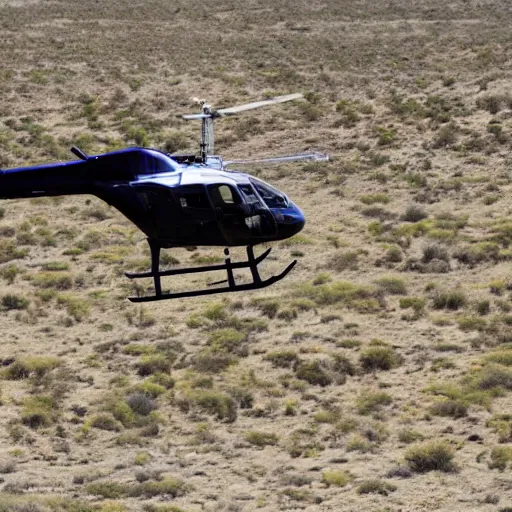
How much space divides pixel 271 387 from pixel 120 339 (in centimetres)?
519

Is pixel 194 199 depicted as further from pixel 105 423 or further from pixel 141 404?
pixel 141 404

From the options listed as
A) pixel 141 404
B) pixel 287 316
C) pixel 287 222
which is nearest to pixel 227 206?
A: pixel 287 222

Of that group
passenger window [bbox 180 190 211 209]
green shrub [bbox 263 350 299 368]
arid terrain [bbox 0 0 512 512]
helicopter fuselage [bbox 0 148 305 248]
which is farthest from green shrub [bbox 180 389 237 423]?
passenger window [bbox 180 190 211 209]

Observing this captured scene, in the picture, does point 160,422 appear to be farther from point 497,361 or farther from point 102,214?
point 102,214

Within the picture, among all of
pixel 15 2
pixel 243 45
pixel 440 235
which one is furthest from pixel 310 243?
pixel 15 2

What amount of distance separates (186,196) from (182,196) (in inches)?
2.9

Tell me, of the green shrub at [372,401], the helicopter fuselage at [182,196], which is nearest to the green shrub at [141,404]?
the green shrub at [372,401]

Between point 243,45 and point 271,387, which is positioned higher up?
point 243,45

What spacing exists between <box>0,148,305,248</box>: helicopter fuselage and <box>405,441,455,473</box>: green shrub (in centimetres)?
619

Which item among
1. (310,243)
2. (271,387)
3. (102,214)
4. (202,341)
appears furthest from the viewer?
(102,214)

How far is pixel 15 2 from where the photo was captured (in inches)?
3388

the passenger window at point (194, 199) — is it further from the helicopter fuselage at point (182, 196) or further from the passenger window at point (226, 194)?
the passenger window at point (226, 194)

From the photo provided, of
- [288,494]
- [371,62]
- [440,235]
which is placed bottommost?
[288,494]

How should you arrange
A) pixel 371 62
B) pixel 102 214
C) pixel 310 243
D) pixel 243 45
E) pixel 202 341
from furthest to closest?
1. pixel 243 45
2. pixel 371 62
3. pixel 102 214
4. pixel 310 243
5. pixel 202 341
